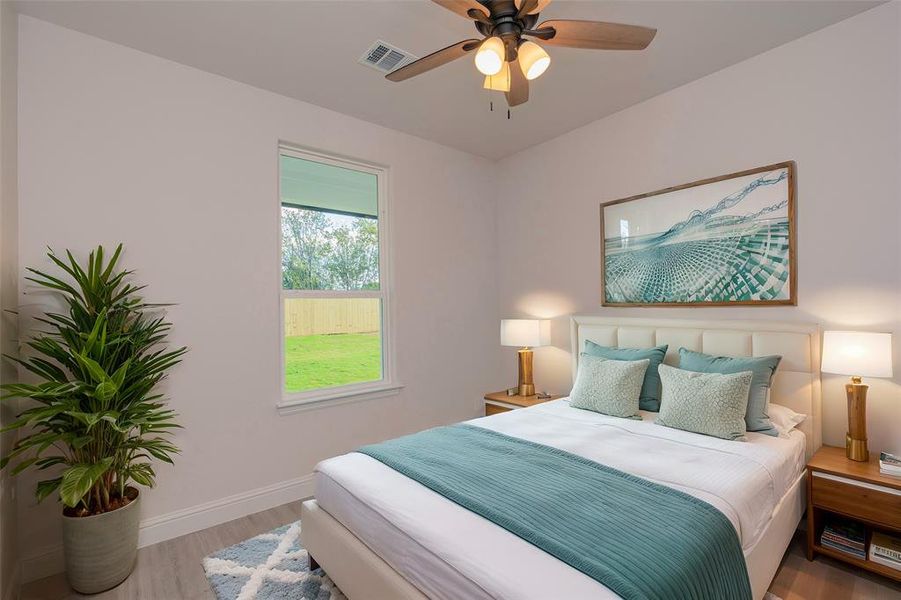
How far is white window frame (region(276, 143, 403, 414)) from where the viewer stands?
10.1ft

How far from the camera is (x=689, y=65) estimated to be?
272 cm

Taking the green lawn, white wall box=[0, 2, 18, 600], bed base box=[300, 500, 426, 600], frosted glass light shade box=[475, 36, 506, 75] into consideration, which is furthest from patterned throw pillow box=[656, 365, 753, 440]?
white wall box=[0, 2, 18, 600]

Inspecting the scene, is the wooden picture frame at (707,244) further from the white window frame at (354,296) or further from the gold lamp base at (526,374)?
the white window frame at (354,296)

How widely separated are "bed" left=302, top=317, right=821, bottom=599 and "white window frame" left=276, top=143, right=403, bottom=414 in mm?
1145

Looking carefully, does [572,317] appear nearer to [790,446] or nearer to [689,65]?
[790,446]

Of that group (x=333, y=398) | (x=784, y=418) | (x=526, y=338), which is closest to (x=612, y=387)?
(x=784, y=418)

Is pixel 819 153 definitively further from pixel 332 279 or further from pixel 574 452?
pixel 332 279

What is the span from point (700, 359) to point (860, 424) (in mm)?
756

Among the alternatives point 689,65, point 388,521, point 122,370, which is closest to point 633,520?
point 388,521

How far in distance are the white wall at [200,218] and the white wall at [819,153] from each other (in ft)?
6.38

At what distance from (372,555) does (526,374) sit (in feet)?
7.51

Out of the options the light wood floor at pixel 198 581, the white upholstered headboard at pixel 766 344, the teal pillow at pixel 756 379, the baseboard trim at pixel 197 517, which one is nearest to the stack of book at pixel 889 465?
the white upholstered headboard at pixel 766 344

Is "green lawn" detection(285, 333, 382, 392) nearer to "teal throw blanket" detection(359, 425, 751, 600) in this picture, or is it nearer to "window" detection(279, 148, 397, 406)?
"window" detection(279, 148, 397, 406)

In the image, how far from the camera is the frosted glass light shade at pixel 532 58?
71.2 inches
